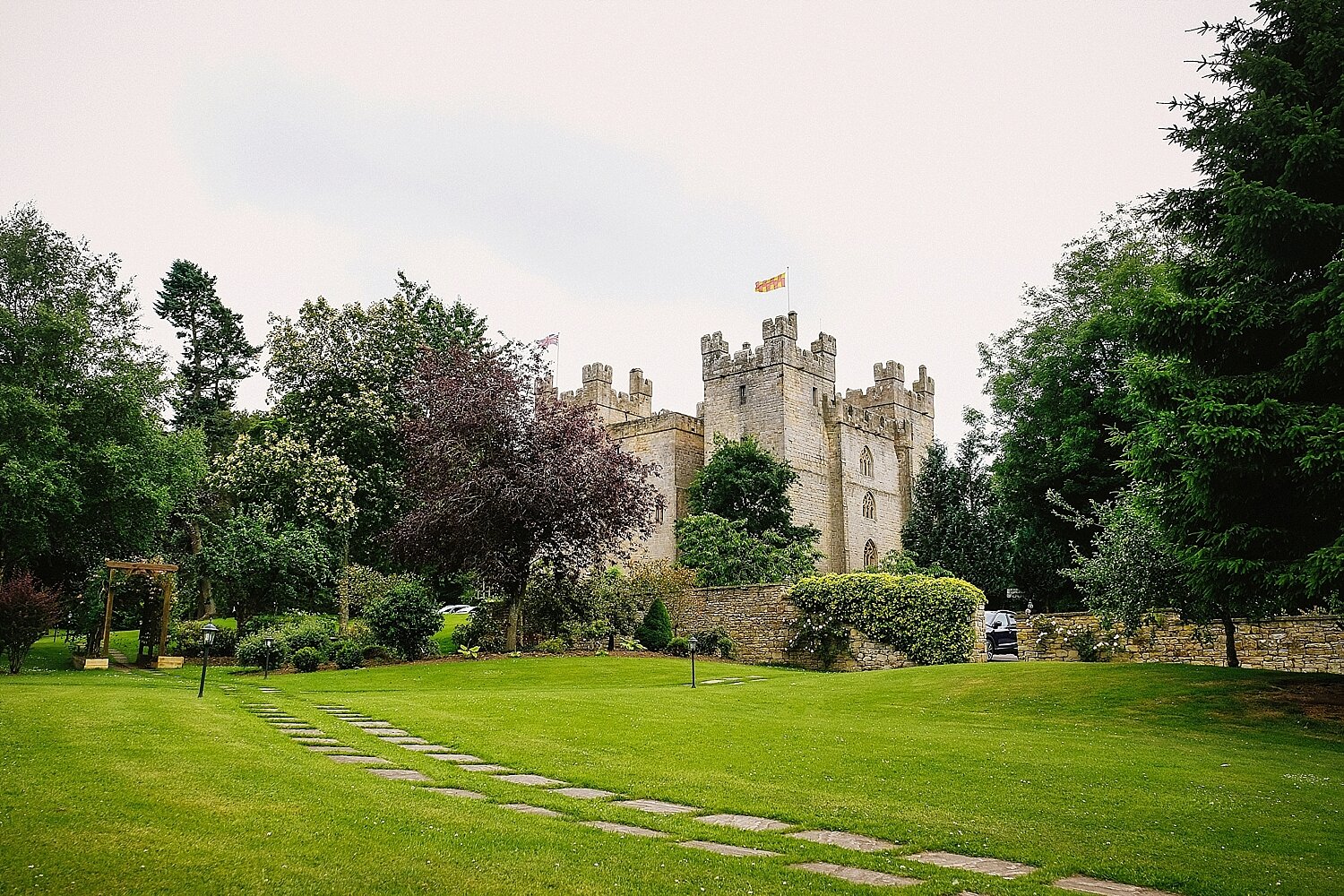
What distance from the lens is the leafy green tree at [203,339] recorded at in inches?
1575

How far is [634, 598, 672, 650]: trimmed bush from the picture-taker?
1037 inches

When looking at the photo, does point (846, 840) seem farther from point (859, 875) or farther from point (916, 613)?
point (916, 613)

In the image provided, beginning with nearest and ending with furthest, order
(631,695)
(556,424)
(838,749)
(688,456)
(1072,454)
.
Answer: (838,749) → (631,695) → (556,424) → (1072,454) → (688,456)

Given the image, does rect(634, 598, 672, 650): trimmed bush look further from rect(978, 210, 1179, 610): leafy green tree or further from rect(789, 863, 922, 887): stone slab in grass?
rect(789, 863, 922, 887): stone slab in grass

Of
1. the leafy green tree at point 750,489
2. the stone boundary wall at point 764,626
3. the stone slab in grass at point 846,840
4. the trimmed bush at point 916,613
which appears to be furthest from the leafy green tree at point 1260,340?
the leafy green tree at point 750,489

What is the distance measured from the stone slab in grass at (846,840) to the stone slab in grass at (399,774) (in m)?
3.40

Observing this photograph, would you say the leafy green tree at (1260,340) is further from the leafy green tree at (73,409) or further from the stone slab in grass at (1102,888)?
the leafy green tree at (73,409)

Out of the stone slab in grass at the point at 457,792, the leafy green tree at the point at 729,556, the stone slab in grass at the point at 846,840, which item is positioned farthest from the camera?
the leafy green tree at the point at 729,556

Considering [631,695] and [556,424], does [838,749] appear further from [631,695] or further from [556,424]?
[556,424]

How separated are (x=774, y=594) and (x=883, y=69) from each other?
16.5 metres

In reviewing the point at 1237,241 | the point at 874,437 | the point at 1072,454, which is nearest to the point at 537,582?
the point at 1072,454

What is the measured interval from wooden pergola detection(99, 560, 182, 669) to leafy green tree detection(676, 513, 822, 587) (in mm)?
16069

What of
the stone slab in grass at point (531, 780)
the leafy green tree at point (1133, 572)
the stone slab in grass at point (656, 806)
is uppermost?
the leafy green tree at point (1133, 572)

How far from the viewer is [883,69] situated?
12.8m
